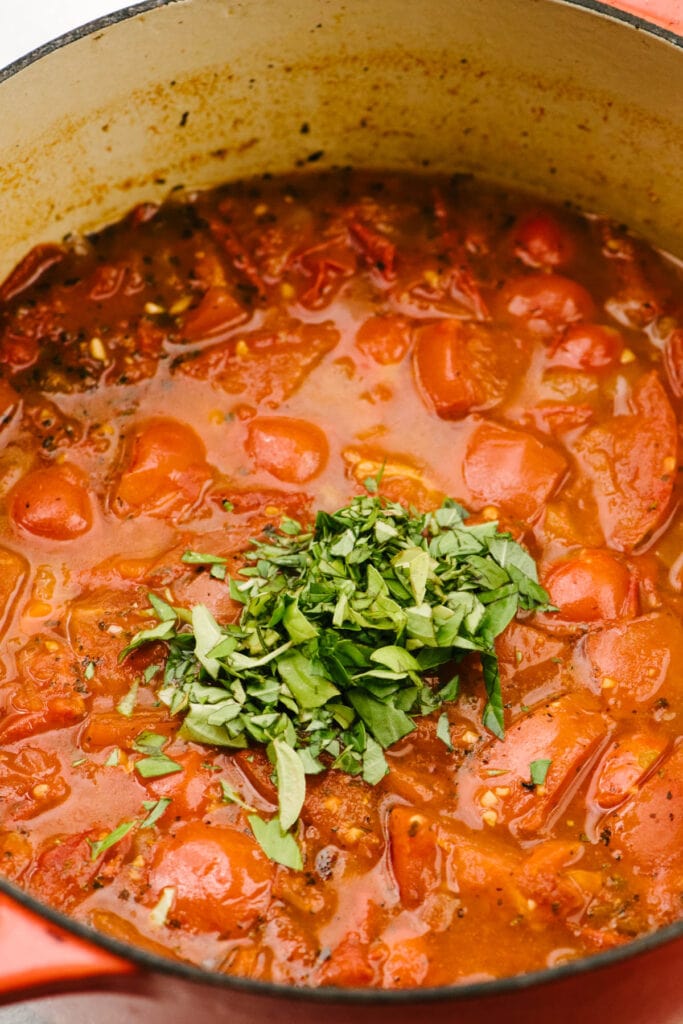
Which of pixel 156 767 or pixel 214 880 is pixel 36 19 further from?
pixel 214 880

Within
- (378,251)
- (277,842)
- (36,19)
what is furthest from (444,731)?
(36,19)

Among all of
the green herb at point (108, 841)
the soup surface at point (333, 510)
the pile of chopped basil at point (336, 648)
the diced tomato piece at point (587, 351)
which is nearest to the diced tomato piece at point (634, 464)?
the soup surface at point (333, 510)

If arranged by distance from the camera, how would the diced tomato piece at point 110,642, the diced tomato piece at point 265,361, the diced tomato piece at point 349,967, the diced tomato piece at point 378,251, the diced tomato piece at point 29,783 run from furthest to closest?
the diced tomato piece at point 378,251
the diced tomato piece at point 265,361
the diced tomato piece at point 110,642
the diced tomato piece at point 29,783
the diced tomato piece at point 349,967

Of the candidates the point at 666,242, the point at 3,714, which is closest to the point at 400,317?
the point at 666,242

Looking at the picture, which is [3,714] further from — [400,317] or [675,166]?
[675,166]

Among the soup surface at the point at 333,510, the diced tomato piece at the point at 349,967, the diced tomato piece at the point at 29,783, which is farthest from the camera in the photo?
the diced tomato piece at the point at 29,783

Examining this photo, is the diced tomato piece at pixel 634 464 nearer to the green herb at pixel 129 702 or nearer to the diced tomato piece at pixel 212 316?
the diced tomato piece at pixel 212 316
